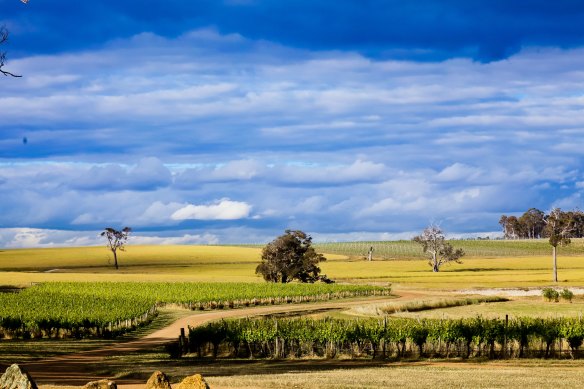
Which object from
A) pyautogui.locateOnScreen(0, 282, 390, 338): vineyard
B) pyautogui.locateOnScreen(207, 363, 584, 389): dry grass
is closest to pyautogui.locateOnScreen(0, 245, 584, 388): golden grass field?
pyautogui.locateOnScreen(207, 363, 584, 389): dry grass

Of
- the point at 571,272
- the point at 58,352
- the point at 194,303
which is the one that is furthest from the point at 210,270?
the point at 58,352

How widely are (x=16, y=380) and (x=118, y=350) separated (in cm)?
3091

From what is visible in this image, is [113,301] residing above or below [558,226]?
below

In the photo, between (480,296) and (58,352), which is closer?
(58,352)

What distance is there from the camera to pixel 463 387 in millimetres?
34375

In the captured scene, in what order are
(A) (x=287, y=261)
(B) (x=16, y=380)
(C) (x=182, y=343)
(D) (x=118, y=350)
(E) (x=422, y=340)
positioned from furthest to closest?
1. (A) (x=287, y=261)
2. (D) (x=118, y=350)
3. (C) (x=182, y=343)
4. (E) (x=422, y=340)
5. (B) (x=16, y=380)

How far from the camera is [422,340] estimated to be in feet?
161

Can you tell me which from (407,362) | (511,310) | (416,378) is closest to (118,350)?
(407,362)

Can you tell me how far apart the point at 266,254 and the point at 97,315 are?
66.8 metres

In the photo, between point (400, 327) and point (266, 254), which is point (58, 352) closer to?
point (400, 327)

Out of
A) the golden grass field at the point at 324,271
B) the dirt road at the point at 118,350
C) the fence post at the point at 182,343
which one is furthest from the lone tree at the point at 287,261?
the fence post at the point at 182,343

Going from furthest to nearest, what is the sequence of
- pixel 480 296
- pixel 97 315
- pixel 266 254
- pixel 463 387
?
pixel 266 254, pixel 480 296, pixel 97 315, pixel 463 387

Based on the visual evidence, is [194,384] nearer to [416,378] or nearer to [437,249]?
[416,378]

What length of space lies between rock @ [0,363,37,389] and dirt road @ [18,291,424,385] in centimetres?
1331
